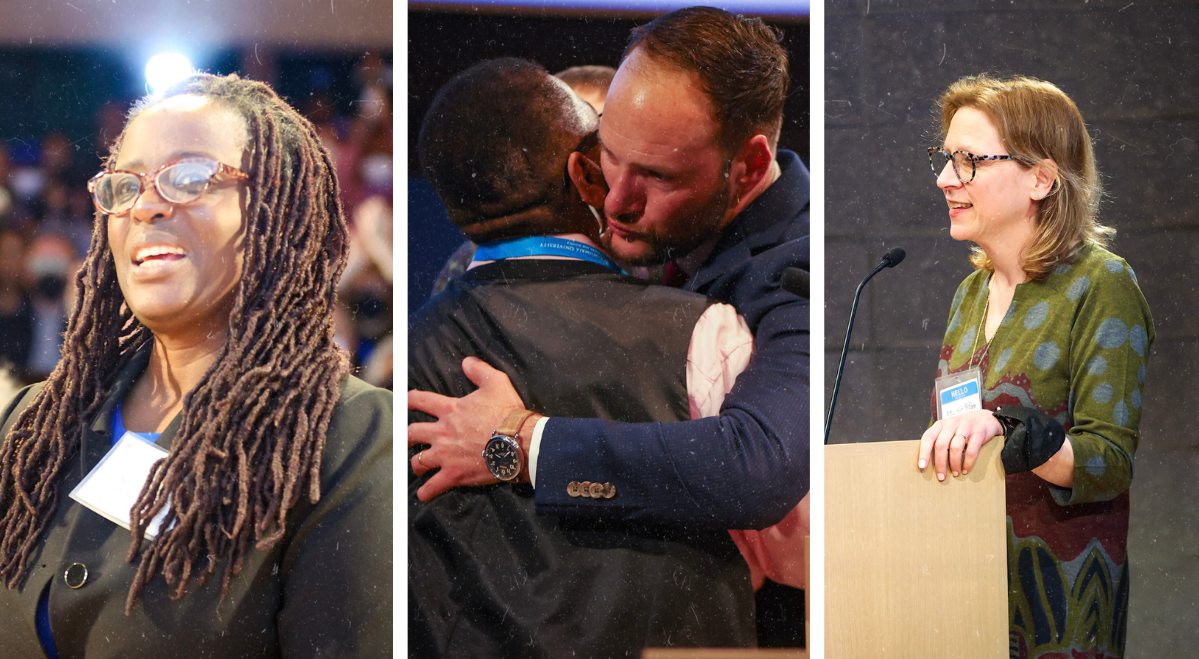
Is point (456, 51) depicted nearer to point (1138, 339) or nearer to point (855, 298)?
point (855, 298)

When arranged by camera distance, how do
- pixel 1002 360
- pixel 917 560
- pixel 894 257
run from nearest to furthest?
1. pixel 917 560
2. pixel 1002 360
3. pixel 894 257

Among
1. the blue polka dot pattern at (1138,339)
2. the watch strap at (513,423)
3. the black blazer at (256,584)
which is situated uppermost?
the blue polka dot pattern at (1138,339)

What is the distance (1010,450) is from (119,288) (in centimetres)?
200

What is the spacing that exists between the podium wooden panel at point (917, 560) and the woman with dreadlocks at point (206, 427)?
3.33 ft

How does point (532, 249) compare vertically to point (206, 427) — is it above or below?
above

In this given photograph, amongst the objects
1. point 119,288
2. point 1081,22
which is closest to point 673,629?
point 119,288

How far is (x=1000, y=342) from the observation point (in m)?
2.02

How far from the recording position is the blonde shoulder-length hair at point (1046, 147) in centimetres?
203

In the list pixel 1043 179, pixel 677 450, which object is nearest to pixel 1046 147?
pixel 1043 179

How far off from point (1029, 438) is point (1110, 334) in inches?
12.4

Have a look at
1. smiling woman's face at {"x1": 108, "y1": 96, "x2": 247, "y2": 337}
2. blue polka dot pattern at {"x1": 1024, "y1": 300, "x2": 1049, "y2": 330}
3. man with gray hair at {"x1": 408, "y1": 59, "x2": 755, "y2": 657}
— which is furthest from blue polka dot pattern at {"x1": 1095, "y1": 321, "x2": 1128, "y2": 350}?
smiling woman's face at {"x1": 108, "y1": 96, "x2": 247, "y2": 337}

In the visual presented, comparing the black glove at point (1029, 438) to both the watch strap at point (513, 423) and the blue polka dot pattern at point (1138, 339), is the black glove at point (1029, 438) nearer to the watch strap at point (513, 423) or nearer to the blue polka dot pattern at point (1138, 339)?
the blue polka dot pattern at point (1138, 339)

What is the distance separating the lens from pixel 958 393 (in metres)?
2.05

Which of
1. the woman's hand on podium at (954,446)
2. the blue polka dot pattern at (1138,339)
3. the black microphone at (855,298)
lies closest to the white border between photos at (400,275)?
the black microphone at (855,298)
